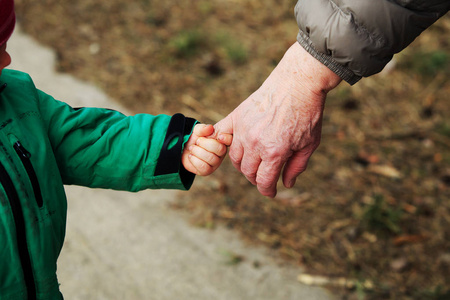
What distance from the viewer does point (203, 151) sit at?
1775mm

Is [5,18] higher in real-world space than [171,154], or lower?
higher

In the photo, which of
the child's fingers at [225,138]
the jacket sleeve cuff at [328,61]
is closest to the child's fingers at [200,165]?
the child's fingers at [225,138]

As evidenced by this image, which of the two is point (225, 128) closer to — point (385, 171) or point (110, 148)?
point (110, 148)

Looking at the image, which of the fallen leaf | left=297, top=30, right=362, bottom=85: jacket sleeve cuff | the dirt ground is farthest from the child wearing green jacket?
the fallen leaf

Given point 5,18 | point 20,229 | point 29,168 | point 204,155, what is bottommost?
point 204,155

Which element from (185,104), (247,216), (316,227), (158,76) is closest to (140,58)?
(158,76)

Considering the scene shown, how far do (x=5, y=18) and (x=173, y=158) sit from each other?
69 centimetres

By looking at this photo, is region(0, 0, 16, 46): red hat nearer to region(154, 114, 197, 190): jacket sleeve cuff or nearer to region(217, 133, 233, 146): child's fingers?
→ region(154, 114, 197, 190): jacket sleeve cuff

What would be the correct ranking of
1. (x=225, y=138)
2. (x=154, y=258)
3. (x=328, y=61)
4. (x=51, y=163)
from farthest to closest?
(x=154, y=258) < (x=225, y=138) < (x=328, y=61) < (x=51, y=163)

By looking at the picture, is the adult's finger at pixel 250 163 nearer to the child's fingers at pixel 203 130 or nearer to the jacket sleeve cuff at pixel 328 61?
the child's fingers at pixel 203 130

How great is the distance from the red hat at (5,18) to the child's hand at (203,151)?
72 cm

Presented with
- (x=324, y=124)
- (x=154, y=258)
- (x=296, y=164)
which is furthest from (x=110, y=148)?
(x=324, y=124)

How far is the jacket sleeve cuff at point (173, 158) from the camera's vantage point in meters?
1.74

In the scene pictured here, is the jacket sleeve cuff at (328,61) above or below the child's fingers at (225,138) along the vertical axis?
above
